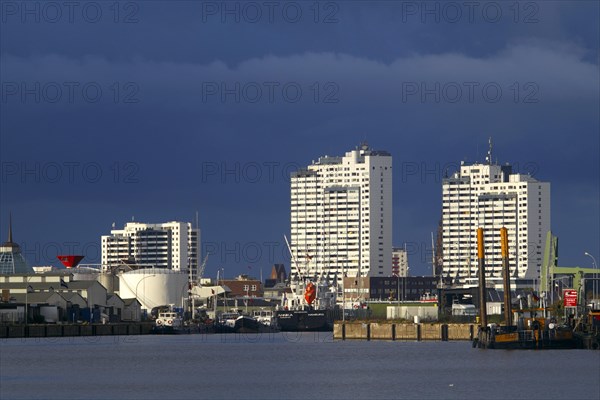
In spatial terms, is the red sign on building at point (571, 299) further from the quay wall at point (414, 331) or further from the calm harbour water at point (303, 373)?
the quay wall at point (414, 331)

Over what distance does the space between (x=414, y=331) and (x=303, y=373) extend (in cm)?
7149

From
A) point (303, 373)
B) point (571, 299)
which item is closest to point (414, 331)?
point (571, 299)

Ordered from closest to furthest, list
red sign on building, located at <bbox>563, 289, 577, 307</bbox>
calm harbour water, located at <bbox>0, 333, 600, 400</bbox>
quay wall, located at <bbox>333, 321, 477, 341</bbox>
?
1. calm harbour water, located at <bbox>0, 333, 600, 400</bbox>
2. red sign on building, located at <bbox>563, 289, 577, 307</bbox>
3. quay wall, located at <bbox>333, 321, 477, 341</bbox>

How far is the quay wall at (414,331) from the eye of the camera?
186 meters

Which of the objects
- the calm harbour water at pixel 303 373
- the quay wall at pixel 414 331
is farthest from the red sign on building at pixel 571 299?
the quay wall at pixel 414 331

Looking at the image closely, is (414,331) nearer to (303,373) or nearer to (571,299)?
(571,299)

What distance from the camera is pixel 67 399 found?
95.2 meters

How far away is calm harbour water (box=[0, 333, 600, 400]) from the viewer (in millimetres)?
99188

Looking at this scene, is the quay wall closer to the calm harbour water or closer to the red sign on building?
the red sign on building

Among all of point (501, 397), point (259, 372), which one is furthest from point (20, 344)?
point (501, 397)

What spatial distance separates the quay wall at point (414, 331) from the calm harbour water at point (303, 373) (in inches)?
757

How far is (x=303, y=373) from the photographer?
12006 cm

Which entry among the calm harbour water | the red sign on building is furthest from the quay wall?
the calm harbour water

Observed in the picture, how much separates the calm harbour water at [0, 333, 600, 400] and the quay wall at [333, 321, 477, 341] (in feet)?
63.0
